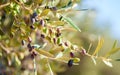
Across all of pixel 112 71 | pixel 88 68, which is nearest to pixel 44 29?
pixel 88 68

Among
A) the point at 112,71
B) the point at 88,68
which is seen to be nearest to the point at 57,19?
the point at 88,68

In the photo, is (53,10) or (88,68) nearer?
(53,10)

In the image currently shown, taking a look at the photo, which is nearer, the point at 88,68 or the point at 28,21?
the point at 28,21

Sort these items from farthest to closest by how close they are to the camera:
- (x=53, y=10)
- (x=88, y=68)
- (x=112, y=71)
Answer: (x=112, y=71) < (x=88, y=68) < (x=53, y=10)

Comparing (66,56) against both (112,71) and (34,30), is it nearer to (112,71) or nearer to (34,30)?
(34,30)

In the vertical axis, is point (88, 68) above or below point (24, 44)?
below

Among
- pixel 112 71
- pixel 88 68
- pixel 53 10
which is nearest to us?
pixel 53 10

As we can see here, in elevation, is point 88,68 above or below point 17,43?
below

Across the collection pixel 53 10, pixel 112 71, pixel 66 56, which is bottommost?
pixel 112 71

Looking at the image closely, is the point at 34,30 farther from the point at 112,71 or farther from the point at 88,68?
the point at 112,71
